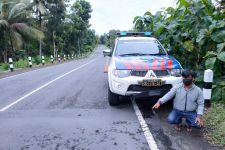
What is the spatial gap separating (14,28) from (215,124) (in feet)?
76.2

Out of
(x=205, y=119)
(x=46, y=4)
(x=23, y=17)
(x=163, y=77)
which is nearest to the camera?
(x=205, y=119)

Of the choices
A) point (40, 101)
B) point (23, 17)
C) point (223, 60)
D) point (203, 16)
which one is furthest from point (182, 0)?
point (23, 17)

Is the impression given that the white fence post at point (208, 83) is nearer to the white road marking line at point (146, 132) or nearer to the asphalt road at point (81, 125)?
the asphalt road at point (81, 125)

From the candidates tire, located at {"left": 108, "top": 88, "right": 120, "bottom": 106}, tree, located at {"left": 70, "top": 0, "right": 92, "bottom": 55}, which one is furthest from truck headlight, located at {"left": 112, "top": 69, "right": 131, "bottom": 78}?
tree, located at {"left": 70, "top": 0, "right": 92, "bottom": 55}

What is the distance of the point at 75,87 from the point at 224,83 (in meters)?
5.34

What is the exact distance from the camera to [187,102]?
505cm

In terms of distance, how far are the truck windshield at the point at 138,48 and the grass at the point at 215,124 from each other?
7.55ft

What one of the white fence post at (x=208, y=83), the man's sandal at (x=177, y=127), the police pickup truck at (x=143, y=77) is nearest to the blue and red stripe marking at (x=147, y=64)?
the police pickup truck at (x=143, y=77)

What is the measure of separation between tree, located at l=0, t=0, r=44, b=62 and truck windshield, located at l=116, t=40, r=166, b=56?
59.3 ft

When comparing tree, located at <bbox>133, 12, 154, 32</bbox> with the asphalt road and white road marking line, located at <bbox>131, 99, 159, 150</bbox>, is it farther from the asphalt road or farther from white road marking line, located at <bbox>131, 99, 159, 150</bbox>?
white road marking line, located at <bbox>131, 99, 159, 150</bbox>

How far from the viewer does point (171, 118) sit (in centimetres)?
518

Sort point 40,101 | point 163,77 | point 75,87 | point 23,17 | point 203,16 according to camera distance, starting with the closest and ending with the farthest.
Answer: point 163,77 < point 40,101 < point 203,16 < point 75,87 < point 23,17

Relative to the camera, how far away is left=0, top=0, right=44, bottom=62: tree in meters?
24.3

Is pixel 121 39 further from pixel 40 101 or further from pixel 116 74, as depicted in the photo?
pixel 40 101
